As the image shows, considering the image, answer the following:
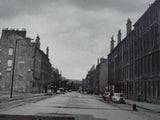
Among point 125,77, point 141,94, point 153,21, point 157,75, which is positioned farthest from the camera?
point 125,77

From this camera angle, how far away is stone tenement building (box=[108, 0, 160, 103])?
42.9m

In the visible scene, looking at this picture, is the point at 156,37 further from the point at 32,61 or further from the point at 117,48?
the point at 32,61

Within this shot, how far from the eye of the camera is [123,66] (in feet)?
228

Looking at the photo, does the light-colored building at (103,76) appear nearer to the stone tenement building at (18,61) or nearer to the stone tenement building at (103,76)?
the stone tenement building at (103,76)

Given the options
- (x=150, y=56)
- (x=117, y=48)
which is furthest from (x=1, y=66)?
(x=150, y=56)

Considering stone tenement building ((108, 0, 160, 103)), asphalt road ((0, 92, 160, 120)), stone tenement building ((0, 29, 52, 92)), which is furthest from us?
stone tenement building ((0, 29, 52, 92))

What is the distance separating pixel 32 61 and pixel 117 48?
2722 centimetres

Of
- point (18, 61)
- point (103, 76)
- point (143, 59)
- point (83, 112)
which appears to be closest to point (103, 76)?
point (103, 76)

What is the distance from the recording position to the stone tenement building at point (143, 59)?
42938mm

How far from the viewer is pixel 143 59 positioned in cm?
5053

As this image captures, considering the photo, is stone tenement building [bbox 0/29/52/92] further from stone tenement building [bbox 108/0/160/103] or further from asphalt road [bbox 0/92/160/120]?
asphalt road [bbox 0/92/160/120]

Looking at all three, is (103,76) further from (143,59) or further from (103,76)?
(143,59)

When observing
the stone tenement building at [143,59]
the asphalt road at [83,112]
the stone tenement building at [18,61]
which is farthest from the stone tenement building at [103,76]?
the asphalt road at [83,112]

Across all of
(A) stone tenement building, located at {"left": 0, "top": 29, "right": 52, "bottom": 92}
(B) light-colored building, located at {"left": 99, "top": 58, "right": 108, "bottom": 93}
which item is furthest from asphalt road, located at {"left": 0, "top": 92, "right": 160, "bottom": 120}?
(B) light-colored building, located at {"left": 99, "top": 58, "right": 108, "bottom": 93}
